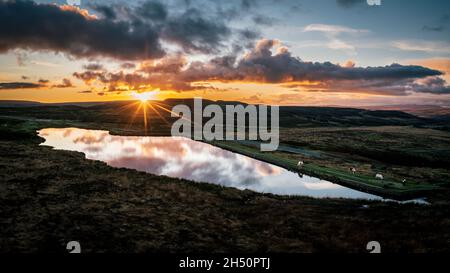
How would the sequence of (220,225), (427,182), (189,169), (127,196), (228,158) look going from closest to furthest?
(220,225), (127,196), (427,182), (189,169), (228,158)

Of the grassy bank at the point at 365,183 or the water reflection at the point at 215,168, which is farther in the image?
the water reflection at the point at 215,168

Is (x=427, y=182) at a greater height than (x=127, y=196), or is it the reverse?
(x=127, y=196)

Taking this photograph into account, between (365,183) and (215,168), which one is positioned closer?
(365,183)

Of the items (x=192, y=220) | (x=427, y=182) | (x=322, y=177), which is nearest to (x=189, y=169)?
(x=322, y=177)

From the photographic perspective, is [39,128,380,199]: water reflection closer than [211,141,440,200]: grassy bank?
No

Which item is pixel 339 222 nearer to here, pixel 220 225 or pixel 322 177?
pixel 220 225
